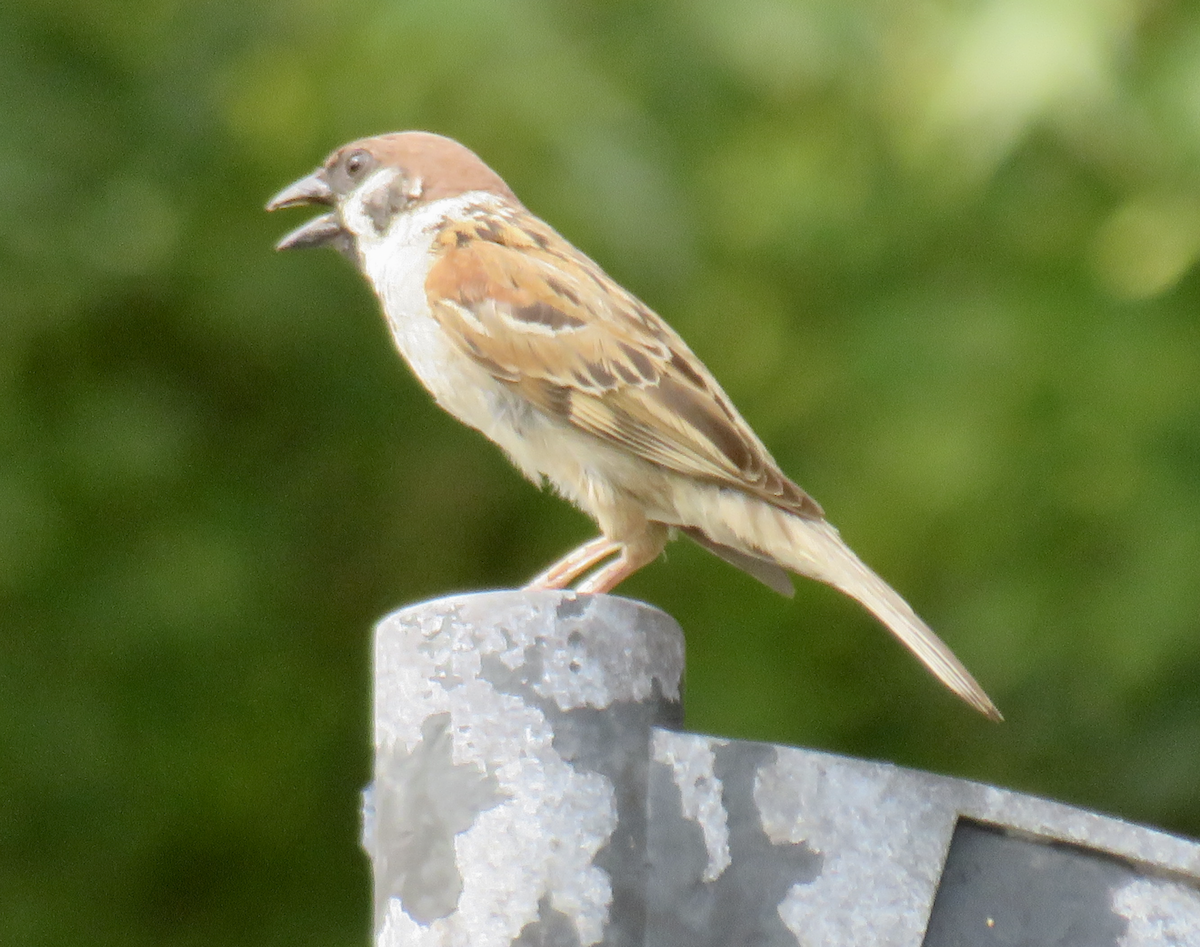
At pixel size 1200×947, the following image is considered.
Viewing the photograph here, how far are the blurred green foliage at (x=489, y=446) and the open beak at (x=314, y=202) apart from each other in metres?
0.54

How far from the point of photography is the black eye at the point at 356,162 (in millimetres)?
4145

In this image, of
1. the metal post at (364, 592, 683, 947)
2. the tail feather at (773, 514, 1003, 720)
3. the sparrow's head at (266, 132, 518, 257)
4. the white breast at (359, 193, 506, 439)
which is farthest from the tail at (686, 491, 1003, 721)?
the sparrow's head at (266, 132, 518, 257)

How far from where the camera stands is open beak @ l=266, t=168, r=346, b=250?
163 inches

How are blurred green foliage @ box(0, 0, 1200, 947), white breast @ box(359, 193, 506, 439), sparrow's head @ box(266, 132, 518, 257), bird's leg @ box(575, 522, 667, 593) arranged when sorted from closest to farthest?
bird's leg @ box(575, 522, 667, 593), white breast @ box(359, 193, 506, 439), sparrow's head @ box(266, 132, 518, 257), blurred green foliage @ box(0, 0, 1200, 947)

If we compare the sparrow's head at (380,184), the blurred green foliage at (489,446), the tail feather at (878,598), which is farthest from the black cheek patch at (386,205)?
the tail feather at (878,598)

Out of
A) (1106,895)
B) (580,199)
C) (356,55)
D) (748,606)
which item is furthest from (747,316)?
(1106,895)

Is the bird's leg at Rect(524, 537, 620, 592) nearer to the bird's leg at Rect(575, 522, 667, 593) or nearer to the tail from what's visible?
the bird's leg at Rect(575, 522, 667, 593)

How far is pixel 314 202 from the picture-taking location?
13.8ft

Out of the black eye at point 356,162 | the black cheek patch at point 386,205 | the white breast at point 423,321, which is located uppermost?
the black eye at point 356,162

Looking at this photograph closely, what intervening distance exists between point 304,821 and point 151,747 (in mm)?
589

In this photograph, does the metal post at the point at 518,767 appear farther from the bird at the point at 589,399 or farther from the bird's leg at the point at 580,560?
the bird's leg at the point at 580,560

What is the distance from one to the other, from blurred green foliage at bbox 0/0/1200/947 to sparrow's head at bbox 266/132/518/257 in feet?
1.55

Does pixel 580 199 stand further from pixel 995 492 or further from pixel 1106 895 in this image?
pixel 1106 895

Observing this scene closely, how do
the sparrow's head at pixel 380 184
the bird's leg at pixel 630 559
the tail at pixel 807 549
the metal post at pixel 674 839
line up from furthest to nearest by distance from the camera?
1. the sparrow's head at pixel 380 184
2. the bird's leg at pixel 630 559
3. the tail at pixel 807 549
4. the metal post at pixel 674 839
